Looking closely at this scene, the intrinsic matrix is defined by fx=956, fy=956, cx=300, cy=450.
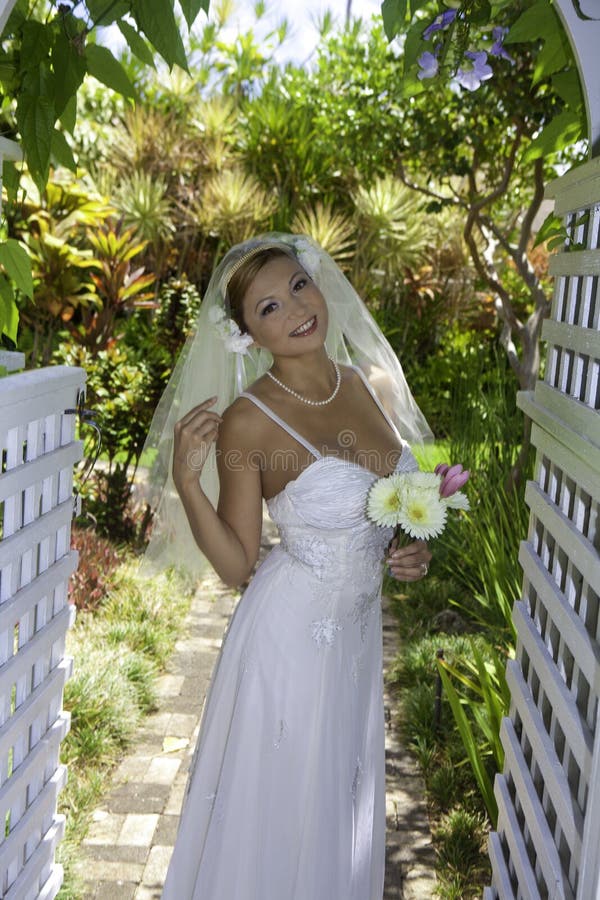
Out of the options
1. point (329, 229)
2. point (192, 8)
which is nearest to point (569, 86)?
point (192, 8)

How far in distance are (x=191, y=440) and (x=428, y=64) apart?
3.53ft

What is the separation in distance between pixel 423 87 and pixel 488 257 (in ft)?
16.9

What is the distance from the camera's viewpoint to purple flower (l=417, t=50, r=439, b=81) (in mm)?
2199

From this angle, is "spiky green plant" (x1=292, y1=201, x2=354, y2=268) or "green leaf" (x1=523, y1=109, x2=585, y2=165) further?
"spiky green plant" (x1=292, y1=201, x2=354, y2=268)

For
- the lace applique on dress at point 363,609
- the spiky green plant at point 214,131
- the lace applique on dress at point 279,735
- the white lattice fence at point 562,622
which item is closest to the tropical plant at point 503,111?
the white lattice fence at point 562,622

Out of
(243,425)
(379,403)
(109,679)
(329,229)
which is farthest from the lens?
(329,229)

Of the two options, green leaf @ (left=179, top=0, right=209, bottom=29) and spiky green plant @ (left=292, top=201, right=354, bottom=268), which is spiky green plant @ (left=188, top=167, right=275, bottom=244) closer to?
spiky green plant @ (left=292, top=201, right=354, bottom=268)

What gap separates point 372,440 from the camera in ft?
9.57

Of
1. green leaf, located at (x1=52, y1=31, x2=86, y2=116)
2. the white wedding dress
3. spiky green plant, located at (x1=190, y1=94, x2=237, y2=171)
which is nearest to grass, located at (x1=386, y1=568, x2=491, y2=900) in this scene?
the white wedding dress

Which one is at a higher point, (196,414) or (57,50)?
(57,50)

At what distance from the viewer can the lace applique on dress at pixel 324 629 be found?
105 inches

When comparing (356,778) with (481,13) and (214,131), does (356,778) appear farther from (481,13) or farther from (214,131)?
(214,131)

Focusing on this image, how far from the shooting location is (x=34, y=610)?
7.47 feet

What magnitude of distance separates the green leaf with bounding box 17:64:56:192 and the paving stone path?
6.75 ft
